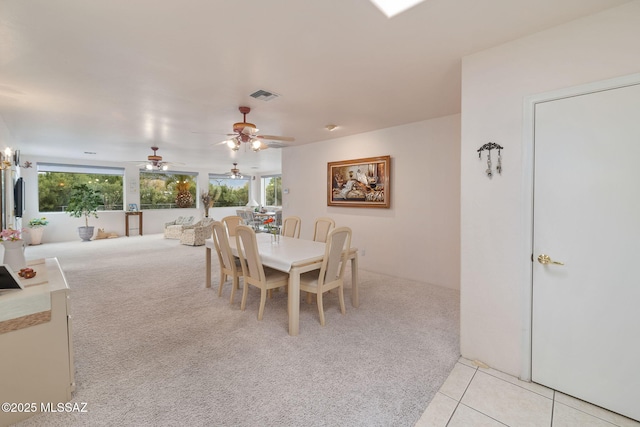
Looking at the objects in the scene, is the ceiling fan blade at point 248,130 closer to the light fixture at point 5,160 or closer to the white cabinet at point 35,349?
the white cabinet at point 35,349

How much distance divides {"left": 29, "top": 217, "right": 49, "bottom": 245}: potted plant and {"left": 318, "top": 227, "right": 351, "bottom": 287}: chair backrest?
879 cm

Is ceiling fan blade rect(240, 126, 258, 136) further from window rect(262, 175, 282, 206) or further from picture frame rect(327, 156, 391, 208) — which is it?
window rect(262, 175, 282, 206)

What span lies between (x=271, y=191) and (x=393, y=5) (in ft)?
36.8

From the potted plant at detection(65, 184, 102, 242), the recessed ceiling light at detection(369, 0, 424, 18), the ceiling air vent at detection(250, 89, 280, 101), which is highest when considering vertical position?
the ceiling air vent at detection(250, 89, 280, 101)

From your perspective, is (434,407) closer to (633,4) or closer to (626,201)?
(626,201)

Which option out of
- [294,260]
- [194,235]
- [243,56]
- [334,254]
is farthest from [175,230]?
[243,56]

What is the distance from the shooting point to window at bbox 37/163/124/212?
25.7 feet

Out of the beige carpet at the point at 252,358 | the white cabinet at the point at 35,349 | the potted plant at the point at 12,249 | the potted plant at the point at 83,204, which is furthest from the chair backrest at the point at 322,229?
the potted plant at the point at 83,204

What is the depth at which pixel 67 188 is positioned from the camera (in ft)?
26.9

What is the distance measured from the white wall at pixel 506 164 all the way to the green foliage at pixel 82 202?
9.77m

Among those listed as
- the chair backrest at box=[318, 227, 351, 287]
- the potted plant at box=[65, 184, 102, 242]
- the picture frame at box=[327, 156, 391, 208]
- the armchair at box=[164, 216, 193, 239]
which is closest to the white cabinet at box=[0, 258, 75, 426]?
the chair backrest at box=[318, 227, 351, 287]

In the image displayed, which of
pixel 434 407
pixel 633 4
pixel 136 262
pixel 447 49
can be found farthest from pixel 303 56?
pixel 136 262

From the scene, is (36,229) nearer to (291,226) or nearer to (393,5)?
(291,226)

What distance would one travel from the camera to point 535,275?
6.49 feet
